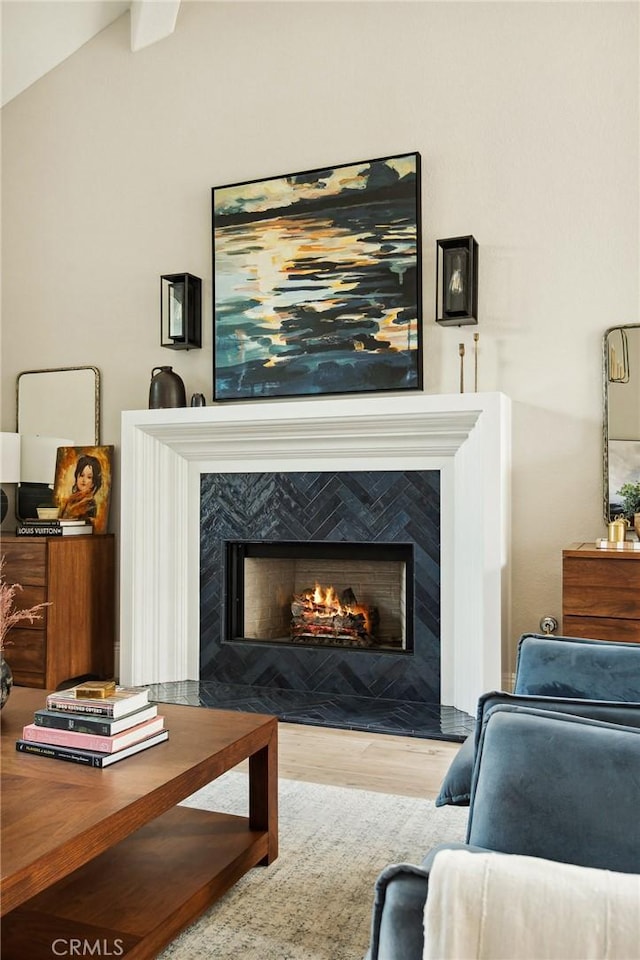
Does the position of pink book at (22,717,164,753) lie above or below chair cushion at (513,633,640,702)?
below

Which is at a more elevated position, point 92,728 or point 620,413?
point 620,413

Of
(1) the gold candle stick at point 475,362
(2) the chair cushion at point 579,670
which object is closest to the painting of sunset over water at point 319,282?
(1) the gold candle stick at point 475,362

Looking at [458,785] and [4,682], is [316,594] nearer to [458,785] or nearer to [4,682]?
[4,682]

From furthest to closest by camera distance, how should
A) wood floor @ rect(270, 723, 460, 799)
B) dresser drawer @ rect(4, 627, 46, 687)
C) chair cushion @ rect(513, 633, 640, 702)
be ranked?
dresser drawer @ rect(4, 627, 46, 687)
wood floor @ rect(270, 723, 460, 799)
chair cushion @ rect(513, 633, 640, 702)

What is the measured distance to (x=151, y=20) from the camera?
437 centimetres

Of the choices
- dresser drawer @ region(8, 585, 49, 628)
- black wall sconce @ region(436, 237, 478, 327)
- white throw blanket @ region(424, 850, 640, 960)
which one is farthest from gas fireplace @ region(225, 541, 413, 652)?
white throw blanket @ region(424, 850, 640, 960)

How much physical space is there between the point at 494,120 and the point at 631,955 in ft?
12.2

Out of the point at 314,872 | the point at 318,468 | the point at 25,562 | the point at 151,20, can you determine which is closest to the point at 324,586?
the point at 318,468

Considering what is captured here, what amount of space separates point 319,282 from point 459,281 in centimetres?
75

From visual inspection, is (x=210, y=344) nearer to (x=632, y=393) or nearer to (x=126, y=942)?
(x=632, y=393)

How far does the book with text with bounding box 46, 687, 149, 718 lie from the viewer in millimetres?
1749

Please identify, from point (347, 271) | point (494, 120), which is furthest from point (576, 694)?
point (494, 120)

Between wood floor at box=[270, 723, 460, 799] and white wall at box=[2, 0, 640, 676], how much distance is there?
877 mm

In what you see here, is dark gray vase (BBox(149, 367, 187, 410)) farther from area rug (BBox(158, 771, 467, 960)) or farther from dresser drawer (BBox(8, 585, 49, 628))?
area rug (BBox(158, 771, 467, 960))
